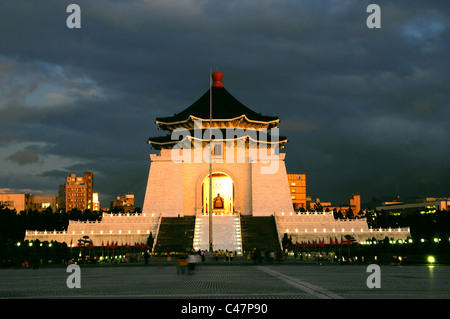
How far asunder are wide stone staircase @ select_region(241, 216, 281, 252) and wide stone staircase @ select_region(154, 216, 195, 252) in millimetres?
4644

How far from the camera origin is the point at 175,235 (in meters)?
47.3

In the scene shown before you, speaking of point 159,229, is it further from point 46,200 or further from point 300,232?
point 46,200

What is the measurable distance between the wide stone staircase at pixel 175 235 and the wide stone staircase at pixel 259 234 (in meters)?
4.64

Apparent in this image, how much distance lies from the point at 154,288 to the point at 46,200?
14756 cm

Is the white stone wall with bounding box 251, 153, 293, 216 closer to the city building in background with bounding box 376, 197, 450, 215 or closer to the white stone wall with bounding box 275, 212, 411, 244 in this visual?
the white stone wall with bounding box 275, 212, 411, 244

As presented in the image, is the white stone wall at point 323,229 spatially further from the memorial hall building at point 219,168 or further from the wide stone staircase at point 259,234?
the wide stone staircase at point 259,234

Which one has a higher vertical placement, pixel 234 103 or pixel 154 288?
pixel 234 103

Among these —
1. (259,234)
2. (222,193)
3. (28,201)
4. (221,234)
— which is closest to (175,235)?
(221,234)

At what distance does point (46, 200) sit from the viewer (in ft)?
512

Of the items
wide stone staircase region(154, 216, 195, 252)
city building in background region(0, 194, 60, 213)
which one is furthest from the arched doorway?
city building in background region(0, 194, 60, 213)
